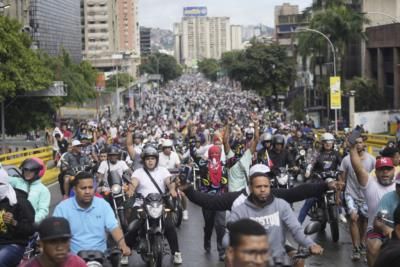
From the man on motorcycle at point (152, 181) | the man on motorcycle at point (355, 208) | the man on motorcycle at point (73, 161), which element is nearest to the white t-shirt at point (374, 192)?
the man on motorcycle at point (355, 208)

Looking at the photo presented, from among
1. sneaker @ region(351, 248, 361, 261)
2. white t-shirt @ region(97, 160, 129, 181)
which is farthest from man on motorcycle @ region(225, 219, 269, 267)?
white t-shirt @ region(97, 160, 129, 181)

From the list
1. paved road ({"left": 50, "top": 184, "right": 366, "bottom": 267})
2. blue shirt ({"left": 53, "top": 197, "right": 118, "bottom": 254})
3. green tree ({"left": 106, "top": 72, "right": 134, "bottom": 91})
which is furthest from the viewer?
green tree ({"left": 106, "top": 72, "right": 134, "bottom": 91})

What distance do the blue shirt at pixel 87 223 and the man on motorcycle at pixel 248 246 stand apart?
121 inches

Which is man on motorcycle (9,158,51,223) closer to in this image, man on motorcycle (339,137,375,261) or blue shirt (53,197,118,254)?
blue shirt (53,197,118,254)

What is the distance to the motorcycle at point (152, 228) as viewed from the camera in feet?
31.8

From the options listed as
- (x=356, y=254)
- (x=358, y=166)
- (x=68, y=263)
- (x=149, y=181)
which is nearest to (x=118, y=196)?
(x=149, y=181)

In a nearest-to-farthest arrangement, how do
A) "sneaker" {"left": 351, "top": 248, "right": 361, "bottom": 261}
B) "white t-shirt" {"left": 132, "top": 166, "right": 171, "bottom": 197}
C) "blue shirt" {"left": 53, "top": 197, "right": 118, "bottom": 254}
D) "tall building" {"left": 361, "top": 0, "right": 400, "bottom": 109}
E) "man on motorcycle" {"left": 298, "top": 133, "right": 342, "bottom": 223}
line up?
"blue shirt" {"left": 53, "top": 197, "right": 118, "bottom": 254}, "white t-shirt" {"left": 132, "top": 166, "right": 171, "bottom": 197}, "sneaker" {"left": 351, "top": 248, "right": 361, "bottom": 261}, "man on motorcycle" {"left": 298, "top": 133, "right": 342, "bottom": 223}, "tall building" {"left": 361, "top": 0, "right": 400, "bottom": 109}

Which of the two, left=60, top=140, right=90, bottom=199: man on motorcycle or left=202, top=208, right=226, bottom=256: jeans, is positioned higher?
left=60, top=140, right=90, bottom=199: man on motorcycle

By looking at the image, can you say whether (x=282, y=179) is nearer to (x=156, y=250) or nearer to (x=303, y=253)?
(x=156, y=250)

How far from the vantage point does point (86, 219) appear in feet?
23.5

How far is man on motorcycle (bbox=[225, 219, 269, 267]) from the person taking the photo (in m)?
4.07

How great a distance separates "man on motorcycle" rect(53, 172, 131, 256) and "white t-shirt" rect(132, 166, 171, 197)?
2967 mm

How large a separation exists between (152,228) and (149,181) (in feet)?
2.44

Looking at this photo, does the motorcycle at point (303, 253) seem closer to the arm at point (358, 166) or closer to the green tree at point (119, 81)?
the arm at point (358, 166)
